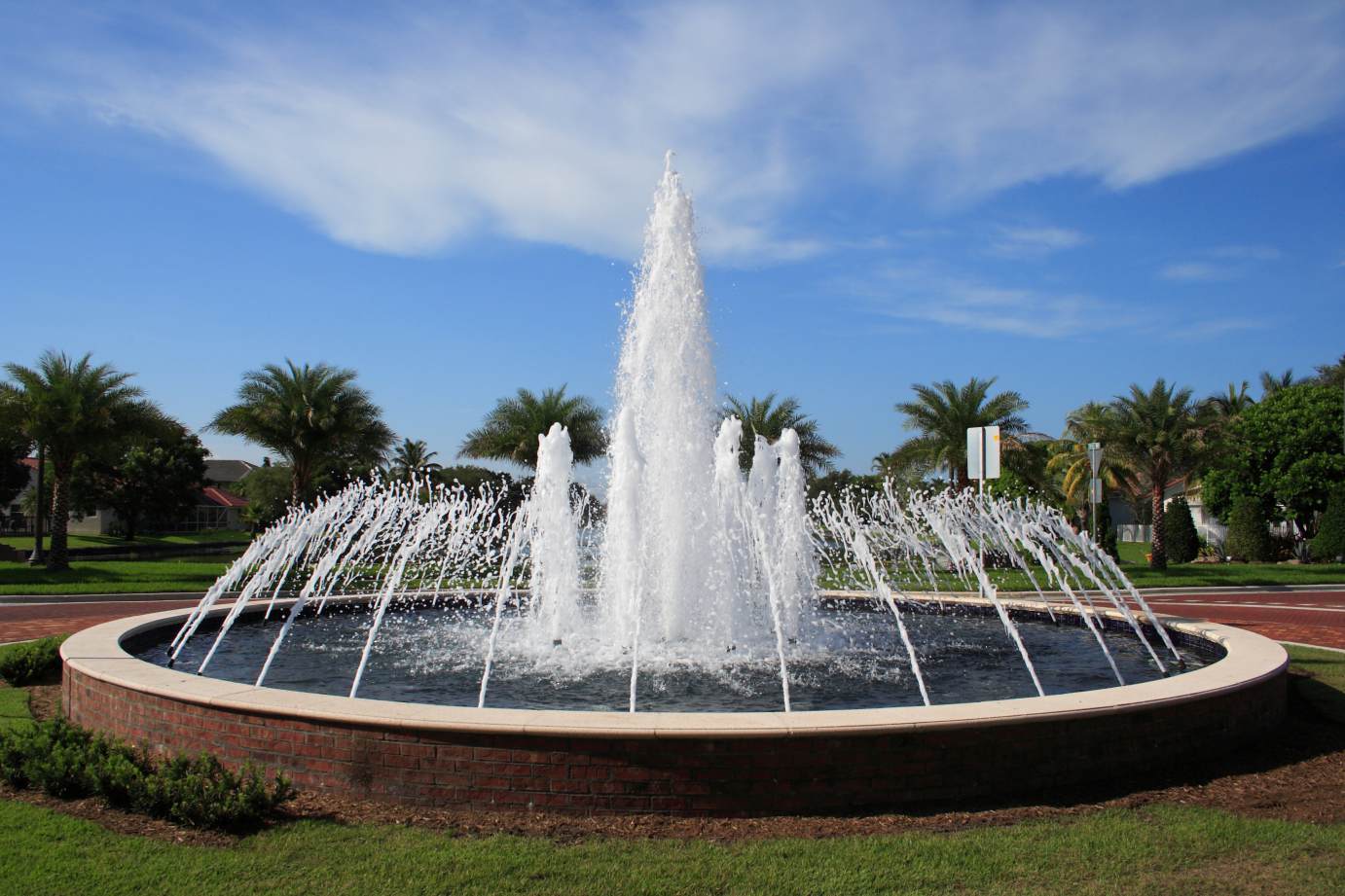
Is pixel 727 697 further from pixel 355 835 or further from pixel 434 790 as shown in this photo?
pixel 355 835

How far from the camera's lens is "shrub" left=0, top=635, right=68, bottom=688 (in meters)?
10.1

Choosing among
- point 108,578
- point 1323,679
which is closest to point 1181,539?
point 1323,679

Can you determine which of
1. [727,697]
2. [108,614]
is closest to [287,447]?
[108,614]

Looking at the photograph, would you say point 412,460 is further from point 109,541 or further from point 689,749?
point 689,749

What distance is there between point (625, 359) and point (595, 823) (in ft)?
29.4

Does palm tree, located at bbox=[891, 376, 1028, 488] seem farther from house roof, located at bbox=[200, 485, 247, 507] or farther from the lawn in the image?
house roof, located at bbox=[200, 485, 247, 507]

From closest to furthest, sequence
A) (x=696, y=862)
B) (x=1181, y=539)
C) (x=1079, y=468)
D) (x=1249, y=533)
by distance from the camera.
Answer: (x=696, y=862)
(x=1181, y=539)
(x=1249, y=533)
(x=1079, y=468)

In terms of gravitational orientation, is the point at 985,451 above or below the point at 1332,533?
above

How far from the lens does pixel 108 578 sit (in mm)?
26078

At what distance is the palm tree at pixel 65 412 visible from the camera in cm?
2964

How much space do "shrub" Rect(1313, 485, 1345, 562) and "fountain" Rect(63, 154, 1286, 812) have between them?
27.8 m

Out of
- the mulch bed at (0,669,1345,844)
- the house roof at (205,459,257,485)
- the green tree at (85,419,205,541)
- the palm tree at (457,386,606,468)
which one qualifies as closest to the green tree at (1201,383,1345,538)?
the palm tree at (457,386,606,468)

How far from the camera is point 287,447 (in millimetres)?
33812

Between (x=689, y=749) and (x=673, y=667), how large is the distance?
4.18m
